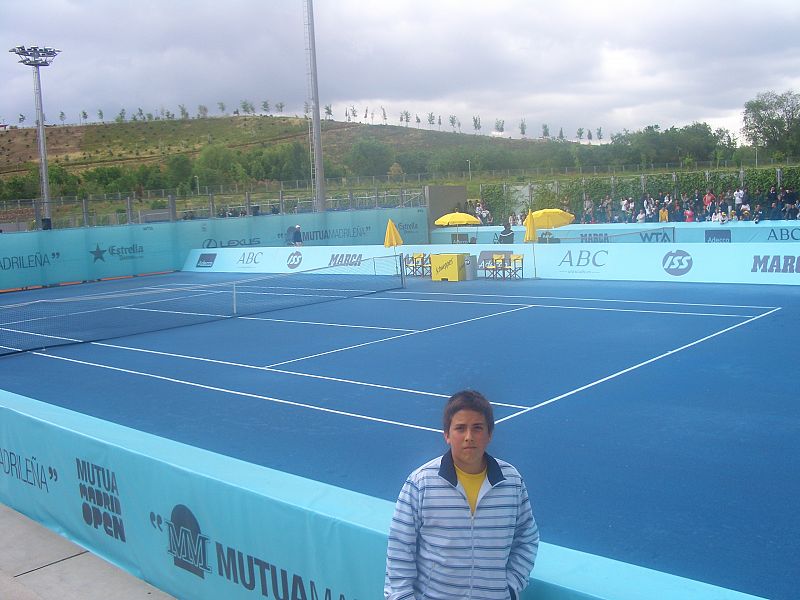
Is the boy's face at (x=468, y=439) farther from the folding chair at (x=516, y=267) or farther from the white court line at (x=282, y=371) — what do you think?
the folding chair at (x=516, y=267)

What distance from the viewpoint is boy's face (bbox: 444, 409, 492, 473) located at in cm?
358

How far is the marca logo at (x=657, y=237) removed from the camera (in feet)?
114

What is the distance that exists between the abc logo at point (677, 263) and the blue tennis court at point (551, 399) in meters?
2.34

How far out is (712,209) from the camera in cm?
3912

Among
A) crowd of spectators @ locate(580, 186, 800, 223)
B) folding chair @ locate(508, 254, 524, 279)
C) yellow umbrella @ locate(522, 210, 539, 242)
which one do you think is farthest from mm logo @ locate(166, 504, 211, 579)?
crowd of spectators @ locate(580, 186, 800, 223)

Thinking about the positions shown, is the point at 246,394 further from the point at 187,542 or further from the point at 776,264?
the point at 776,264

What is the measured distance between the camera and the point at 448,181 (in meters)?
91.2

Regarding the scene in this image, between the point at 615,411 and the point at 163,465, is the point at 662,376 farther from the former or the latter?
the point at 163,465

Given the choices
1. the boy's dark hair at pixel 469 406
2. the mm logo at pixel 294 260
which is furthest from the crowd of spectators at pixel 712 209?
the boy's dark hair at pixel 469 406

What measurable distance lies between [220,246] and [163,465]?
36.3 m

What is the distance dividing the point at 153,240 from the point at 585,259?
68.2ft

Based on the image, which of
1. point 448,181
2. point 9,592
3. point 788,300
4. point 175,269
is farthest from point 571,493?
point 448,181

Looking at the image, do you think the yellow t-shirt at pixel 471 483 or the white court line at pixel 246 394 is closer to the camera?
the yellow t-shirt at pixel 471 483

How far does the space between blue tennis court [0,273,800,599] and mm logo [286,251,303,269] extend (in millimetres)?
11163
